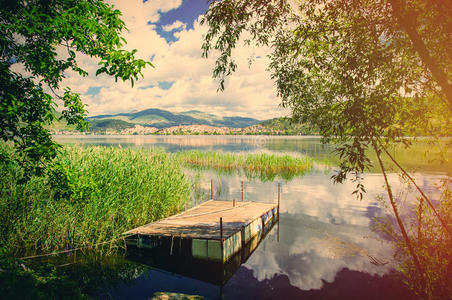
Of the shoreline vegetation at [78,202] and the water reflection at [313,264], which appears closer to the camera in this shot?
the shoreline vegetation at [78,202]

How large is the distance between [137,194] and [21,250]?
492 centimetres

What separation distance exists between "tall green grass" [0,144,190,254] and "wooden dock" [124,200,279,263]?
55.4 inches

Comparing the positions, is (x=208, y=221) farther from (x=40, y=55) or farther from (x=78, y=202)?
(x=40, y=55)

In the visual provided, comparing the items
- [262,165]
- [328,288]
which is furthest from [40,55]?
[262,165]

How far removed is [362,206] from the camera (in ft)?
66.2

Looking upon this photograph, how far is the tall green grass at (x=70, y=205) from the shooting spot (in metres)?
8.15

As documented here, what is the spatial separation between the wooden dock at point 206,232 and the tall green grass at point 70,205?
1407 mm

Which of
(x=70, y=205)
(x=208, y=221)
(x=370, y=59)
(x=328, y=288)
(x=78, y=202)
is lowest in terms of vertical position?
(x=328, y=288)

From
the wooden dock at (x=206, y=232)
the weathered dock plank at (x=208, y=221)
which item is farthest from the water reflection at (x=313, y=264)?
the weathered dock plank at (x=208, y=221)

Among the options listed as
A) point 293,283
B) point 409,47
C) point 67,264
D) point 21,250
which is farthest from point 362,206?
point 21,250

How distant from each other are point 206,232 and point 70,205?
5.66 metres

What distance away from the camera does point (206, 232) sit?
11.0 metres

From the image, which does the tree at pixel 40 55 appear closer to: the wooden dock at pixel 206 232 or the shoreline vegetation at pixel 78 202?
the shoreline vegetation at pixel 78 202

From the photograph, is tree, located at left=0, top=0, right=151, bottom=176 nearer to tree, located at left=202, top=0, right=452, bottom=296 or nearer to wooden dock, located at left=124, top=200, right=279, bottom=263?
tree, located at left=202, top=0, right=452, bottom=296
